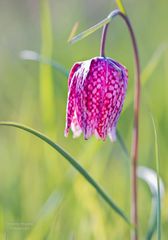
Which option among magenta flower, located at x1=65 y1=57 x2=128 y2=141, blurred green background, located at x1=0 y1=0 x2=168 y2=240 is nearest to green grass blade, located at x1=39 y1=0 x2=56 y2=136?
blurred green background, located at x1=0 y1=0 x2=168 y2=240

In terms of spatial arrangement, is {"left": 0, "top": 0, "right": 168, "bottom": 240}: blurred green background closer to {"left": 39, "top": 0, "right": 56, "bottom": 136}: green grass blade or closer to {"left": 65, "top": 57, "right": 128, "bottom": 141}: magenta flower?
{"left": 39, "top": 0, "right": 56, "bottom": 136}: green grass blade

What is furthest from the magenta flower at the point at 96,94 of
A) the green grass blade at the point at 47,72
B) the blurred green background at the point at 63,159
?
the green grass blade at the point at 47,72

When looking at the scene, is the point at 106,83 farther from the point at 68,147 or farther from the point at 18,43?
the point at 18,43

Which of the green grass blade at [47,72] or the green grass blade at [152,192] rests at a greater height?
the green grass blade at [47,72]

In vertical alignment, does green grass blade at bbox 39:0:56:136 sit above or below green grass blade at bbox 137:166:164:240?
above

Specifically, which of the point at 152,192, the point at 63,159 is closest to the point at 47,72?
the point at 152,192

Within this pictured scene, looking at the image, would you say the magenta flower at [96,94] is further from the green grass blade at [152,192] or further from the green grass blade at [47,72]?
the green grass blade at [47,72]

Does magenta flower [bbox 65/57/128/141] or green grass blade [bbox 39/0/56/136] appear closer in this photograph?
magenta flower [bbox 65/57/128/141]

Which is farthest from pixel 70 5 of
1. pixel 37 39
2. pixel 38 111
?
pixel 38 111
